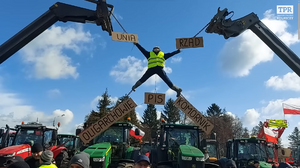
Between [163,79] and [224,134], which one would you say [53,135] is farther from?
[224,134]

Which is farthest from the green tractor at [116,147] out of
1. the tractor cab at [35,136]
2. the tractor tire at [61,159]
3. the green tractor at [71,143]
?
the green tractor at [71,143]

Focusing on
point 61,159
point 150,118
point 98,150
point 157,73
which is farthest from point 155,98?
point 150,118

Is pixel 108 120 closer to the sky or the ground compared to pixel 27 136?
closer to the sky

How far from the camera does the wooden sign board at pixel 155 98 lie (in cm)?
699

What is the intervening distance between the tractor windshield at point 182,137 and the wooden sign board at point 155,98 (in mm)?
1969

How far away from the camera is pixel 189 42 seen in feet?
22.7

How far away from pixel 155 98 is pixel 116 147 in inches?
106

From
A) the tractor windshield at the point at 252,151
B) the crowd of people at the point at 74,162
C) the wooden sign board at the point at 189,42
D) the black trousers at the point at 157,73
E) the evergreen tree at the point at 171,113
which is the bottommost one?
the tractor windshield at the point at 252,151

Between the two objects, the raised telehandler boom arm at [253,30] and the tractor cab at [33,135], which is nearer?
the raised telehandler boom arm at [253,30]

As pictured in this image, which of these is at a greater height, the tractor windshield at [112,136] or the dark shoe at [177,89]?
the dark shoe at [177,89]

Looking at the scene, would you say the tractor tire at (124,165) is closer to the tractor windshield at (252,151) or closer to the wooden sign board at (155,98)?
the wooden sign board at (155,98)

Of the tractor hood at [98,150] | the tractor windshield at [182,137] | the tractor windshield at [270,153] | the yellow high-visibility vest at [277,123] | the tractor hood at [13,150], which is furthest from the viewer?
the yellow high-visibility vest at [277,123]

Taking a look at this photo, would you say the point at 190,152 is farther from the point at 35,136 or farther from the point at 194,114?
the point at 35,136

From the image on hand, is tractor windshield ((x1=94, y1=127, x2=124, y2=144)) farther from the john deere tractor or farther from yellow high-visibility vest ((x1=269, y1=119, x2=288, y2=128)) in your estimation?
yellow high-visibility vest ((x1=269, y1=119, x2=288, y2=128))
